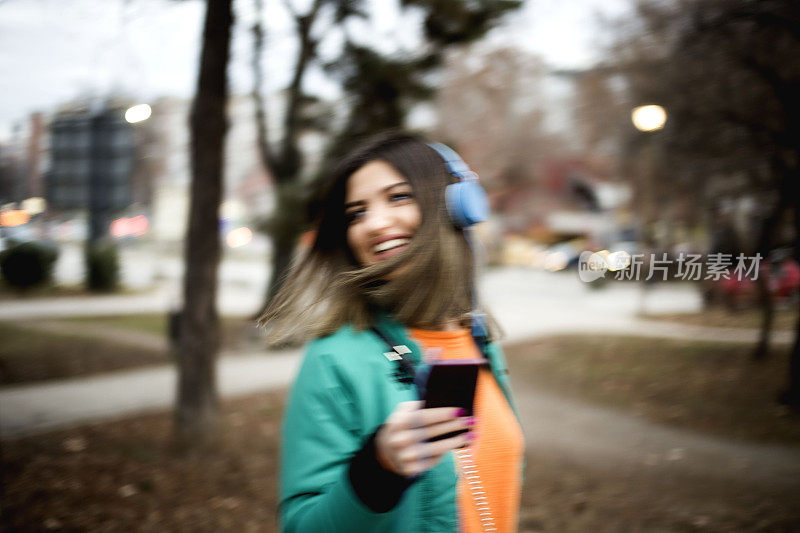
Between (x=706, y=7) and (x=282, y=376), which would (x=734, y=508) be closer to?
(x=706, y=7)

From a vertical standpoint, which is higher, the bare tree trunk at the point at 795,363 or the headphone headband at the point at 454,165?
the headphone headband at the point at 454,165

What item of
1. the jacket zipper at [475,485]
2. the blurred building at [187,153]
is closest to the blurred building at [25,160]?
the blurred building at [187,153]

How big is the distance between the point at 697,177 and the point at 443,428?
5.50 metres

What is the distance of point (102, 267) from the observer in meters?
15.9

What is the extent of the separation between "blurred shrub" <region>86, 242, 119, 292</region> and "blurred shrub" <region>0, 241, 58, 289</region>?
7.48 m

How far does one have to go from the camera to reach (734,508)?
4.36 m

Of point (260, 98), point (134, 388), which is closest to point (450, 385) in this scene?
point (134, 388)

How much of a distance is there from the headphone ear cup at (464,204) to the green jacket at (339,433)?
44 centimetres

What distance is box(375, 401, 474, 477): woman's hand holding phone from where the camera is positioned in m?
0.98

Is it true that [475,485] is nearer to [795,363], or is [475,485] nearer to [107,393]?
[795,363]

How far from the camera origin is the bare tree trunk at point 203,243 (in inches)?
199

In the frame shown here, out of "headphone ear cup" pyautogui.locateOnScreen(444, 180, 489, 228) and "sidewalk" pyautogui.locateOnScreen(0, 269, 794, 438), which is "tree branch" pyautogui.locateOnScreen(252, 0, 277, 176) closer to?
"sidewalk" pyautogui.locateOnScreen(0, 269, 794, 438)

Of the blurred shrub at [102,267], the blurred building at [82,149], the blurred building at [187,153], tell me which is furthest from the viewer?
the blurred shrub at [102,267]

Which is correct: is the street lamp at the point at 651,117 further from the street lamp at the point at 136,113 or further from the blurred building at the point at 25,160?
the blurred building at the point at 25,160
